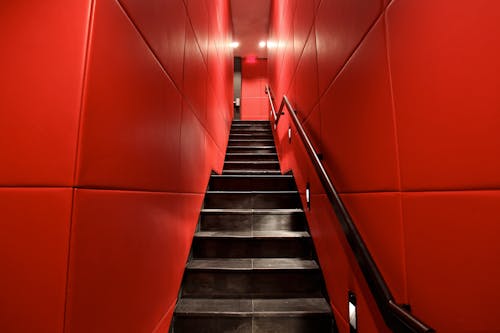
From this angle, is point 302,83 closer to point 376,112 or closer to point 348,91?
point 348,91

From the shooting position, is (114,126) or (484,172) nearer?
(484,172)

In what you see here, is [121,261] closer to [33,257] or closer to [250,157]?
[33,257]

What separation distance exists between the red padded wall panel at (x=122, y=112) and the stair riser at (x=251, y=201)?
45.1 inches

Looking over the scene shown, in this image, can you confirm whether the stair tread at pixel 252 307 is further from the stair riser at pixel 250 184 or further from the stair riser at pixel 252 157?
the stair riser at pixel 252 157

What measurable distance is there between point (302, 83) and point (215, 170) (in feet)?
4.39

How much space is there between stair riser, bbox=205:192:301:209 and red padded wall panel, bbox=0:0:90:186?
175cm

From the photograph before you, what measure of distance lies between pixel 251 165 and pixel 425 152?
2.80 m

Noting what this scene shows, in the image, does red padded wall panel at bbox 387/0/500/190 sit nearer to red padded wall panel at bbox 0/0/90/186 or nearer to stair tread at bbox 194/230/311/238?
red padded wall panel at bbox 0/0/90/186

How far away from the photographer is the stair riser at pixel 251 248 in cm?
183

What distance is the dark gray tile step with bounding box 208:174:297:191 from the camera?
2619mm

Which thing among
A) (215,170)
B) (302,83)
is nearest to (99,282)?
(302,83)

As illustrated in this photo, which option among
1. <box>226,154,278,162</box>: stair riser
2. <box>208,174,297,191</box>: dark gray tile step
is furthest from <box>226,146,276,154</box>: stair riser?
<box>208,174,297,191</box>: dark gray tile step

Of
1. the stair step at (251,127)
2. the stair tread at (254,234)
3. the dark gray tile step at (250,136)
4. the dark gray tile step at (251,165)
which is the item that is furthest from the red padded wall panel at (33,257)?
the stair step at (251,127)

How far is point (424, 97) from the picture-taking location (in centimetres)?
68
